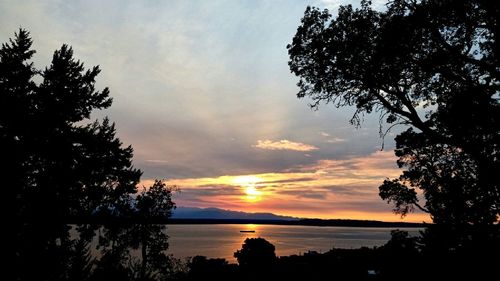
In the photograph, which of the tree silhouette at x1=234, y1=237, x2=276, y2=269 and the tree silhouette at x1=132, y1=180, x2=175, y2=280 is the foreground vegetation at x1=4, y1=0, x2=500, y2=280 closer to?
the tree silhouette at x1=234, y1=237, x2=276, y2=269

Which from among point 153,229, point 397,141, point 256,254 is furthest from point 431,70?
point 153,229

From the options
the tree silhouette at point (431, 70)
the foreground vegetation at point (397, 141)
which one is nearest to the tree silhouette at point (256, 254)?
the foreground vegetation at point (397, 141)

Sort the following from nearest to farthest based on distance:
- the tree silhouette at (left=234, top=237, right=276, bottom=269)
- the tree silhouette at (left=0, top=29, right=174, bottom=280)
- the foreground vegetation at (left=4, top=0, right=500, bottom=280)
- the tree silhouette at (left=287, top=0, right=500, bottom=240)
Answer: the foreground vegetation at (left=4, top=0, right=500, bottom=280)
the tree silhouette at (left=287, top=0, right=500, bottom=240)
the tree silhouette at (left=0, top=29, right=174, bottom=280)
the tree silhouette at (left=234, top=237, right=276, bottom=269)

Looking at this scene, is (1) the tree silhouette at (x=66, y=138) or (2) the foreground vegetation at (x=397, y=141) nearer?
(2) the foreground vegetation at (x=397, y=141)

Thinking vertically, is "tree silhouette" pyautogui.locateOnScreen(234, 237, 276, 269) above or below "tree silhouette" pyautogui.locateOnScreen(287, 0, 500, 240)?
below

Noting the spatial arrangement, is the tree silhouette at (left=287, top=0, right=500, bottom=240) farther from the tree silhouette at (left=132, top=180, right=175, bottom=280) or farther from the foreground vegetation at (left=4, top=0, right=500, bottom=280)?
the tree silhouette at (left=132, top=180, right=175, bottom=280)

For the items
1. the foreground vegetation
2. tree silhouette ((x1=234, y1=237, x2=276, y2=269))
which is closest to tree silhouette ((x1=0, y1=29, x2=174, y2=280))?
the foreground vegetation

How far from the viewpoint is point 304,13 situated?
16172 mm

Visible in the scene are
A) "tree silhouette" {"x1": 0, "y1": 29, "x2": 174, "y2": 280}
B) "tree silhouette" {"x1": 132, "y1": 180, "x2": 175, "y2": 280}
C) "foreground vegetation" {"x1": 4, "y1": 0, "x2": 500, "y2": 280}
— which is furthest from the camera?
"tree silhouette" {"x1": 132, "y1": 180, "x2": 175, "y2": 280}

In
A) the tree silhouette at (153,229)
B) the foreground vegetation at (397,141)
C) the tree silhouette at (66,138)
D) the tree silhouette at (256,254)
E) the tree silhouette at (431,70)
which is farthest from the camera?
the tree silhouette at (153,229)

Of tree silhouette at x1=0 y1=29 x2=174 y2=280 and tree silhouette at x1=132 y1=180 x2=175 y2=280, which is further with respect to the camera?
tree silhouette at x1=132 y1=180 x2=175 y2=280

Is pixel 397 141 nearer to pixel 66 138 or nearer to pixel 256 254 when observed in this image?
pixel 256 254

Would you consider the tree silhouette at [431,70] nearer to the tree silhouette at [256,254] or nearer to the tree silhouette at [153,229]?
the tree silhouette at [256,254]

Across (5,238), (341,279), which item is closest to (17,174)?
(5,238)
